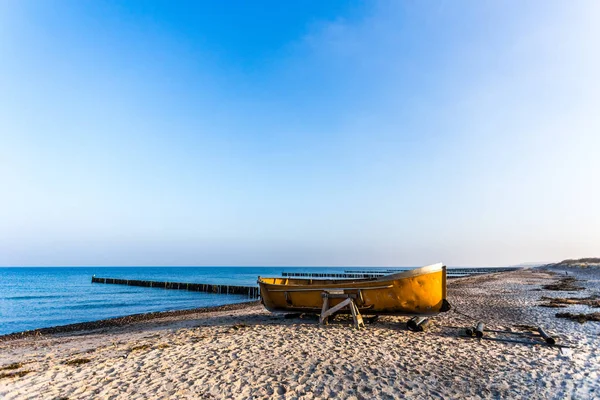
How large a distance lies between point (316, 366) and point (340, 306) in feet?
12.8

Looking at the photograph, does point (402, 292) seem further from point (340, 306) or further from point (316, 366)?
point (316, 366)

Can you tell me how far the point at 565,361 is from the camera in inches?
274

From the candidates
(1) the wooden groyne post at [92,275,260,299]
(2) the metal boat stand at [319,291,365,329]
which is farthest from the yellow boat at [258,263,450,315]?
(1) the wooden groyne post at [92,275,260,299]

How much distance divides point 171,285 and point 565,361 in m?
50.4

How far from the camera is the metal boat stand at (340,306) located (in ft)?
33.5

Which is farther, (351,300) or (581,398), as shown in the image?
(351,300)

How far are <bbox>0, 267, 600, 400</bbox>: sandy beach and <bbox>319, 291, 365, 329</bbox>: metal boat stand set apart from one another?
0.35 metres

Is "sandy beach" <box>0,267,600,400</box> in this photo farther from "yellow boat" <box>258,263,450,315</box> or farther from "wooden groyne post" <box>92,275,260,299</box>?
"wooden groyne post" <box>92,275,260,299</box>

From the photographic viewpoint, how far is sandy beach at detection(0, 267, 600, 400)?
5574 mm

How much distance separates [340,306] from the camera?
10.5 meters

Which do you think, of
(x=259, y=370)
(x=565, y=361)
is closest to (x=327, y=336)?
(x=259, y=370)

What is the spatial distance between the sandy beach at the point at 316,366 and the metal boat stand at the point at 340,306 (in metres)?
0.35

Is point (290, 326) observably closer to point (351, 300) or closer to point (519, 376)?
point (351, 300)

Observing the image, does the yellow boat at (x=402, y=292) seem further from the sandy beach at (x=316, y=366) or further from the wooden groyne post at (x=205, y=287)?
the wooden groyne post at (x=205, y=287)
